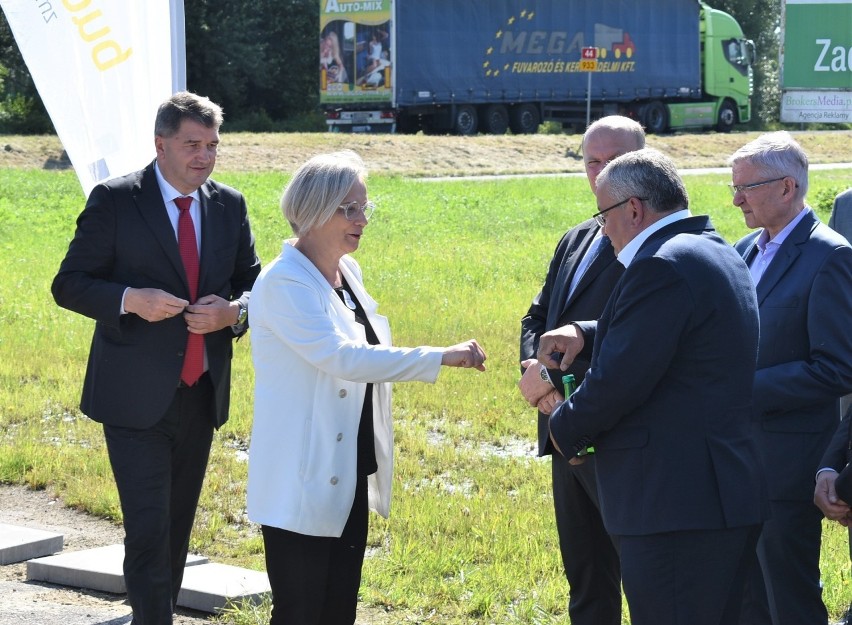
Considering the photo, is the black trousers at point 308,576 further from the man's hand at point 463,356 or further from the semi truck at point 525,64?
the semi truck at point 525,64

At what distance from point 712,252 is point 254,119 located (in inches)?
1791

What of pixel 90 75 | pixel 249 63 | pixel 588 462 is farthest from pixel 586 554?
pixel 249 63

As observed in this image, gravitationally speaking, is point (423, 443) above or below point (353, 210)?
below

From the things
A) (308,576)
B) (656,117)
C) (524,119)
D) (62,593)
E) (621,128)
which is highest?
(656,117)

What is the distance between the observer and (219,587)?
513 centimetres

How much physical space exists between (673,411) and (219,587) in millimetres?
2690

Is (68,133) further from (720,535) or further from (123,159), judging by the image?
(720,535)

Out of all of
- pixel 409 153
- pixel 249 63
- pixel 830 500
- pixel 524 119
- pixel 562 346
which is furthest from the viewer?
pixel 249 63

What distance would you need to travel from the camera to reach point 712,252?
3248mm

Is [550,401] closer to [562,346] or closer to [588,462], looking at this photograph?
[562,346]

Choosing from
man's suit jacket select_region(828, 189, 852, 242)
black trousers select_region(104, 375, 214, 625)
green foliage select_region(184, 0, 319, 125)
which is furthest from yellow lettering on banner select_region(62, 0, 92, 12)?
green foliage select_region(184, 0, 319, 125)

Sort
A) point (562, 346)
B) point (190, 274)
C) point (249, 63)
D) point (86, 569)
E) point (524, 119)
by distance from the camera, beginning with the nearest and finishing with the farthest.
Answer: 1. point (562, 346)
2. point (190, 274)
3. point (86, 569)
4. point (524, 119)
5. point (249, 63)

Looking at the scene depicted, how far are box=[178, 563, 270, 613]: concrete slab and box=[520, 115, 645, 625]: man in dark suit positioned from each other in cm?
157

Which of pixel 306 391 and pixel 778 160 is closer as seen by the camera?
pixel 306 391
